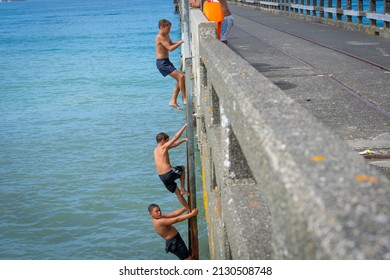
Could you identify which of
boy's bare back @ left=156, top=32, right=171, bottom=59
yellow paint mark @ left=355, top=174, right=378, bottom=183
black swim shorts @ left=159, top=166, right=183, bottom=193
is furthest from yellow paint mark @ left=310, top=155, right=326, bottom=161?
boy's bare back @ left=156, top=32, right=171, bottom=59

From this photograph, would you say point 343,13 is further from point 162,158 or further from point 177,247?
point 177,247

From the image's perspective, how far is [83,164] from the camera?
18.2 metres

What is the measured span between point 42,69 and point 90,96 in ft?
57.1

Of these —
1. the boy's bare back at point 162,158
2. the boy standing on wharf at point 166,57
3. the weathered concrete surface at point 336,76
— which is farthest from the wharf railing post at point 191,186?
the boy standing on wharf at point 166,57

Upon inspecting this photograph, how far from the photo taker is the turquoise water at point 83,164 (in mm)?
12125

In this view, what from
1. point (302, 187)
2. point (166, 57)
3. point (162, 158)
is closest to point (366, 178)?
point (302, 187)

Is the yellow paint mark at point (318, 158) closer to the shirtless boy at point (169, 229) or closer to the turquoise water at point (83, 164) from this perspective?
the shirtless boy at point (169, 229)

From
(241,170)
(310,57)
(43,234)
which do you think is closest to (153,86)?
(310,57)

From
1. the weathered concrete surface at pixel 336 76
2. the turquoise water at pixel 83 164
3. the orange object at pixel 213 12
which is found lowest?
the turquoise water at pixel 83 164

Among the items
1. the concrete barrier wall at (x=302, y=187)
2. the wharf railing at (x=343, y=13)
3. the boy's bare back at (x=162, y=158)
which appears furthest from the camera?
the wharf railing at (x=343, y=13)

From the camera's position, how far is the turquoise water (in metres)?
12.1

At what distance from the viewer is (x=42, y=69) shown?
49.0 m

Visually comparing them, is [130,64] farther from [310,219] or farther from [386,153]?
[310,219]

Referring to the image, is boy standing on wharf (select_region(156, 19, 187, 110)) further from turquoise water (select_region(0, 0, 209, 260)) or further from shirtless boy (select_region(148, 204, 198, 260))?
shirtless boy (select_region(148, 204, 198, 260))
